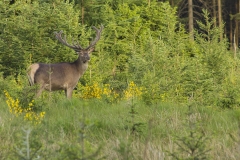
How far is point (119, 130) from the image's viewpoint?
24.4 feet

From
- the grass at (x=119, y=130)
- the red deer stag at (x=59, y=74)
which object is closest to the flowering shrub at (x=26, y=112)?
the grass at (x=119, y=130)

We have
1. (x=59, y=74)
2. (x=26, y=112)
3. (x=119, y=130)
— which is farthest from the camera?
(x=59, y=74)

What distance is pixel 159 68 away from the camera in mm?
15289

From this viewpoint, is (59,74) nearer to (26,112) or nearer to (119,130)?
(26,112)

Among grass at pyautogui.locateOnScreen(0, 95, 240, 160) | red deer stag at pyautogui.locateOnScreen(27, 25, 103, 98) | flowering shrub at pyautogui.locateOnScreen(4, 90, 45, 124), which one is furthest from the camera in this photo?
red deer stag at pyautogui.locateOnScreen(27, 25, 103, 98)

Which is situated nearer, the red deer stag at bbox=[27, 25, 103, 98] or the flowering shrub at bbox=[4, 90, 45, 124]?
the flowering shrub at bbox=[4, 90, 45, 124]

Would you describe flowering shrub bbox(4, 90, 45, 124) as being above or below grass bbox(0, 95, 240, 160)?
above

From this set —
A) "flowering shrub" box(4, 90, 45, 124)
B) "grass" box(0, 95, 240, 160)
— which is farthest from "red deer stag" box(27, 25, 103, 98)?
"flowering shrub" box(4, 90, 45, 124)

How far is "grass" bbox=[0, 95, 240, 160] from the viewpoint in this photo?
18.3 ft

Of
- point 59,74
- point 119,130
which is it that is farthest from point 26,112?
point 59,74

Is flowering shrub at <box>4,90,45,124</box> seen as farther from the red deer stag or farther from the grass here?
the red deer stag

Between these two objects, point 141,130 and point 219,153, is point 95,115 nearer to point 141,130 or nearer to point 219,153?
point 141,130

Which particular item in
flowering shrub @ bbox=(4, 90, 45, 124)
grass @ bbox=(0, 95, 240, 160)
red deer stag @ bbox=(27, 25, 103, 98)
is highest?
red deer stag @ bbox=(27, 25, 103, 98)

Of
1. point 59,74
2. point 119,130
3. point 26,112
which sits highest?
point 59,74
